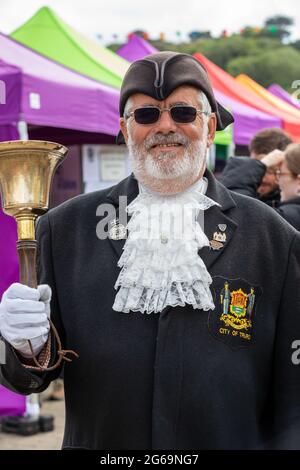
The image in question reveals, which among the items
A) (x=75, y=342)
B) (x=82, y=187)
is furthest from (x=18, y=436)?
(x=75, y=342)

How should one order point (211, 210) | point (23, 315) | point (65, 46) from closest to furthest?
point (23, 315)
point (211, 210)
point (65, 46)

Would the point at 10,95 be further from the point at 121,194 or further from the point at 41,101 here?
the point at 121,194

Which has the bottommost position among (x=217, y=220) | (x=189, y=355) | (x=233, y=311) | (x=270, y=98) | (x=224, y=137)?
(x=189, y=355)

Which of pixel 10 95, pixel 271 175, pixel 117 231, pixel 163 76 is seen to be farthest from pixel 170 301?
pixel 10 95

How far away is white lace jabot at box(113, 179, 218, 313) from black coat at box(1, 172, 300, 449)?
31mm

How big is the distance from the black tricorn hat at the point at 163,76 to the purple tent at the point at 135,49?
8146mm

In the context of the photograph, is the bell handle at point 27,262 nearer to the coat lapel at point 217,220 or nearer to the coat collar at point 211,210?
the coat collar at point 211,210

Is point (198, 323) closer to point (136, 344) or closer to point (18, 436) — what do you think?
point (136, 344)

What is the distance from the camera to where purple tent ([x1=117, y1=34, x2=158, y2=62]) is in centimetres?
1044

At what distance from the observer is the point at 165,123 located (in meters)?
2.32

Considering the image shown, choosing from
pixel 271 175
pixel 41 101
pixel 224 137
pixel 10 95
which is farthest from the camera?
pixel 224 137

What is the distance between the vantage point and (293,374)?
7.43 ft

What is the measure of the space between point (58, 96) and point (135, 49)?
5.03 meters

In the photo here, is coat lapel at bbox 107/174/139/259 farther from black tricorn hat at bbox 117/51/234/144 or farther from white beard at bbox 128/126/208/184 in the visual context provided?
black tricorn hat at bbox 117/51/234/144
